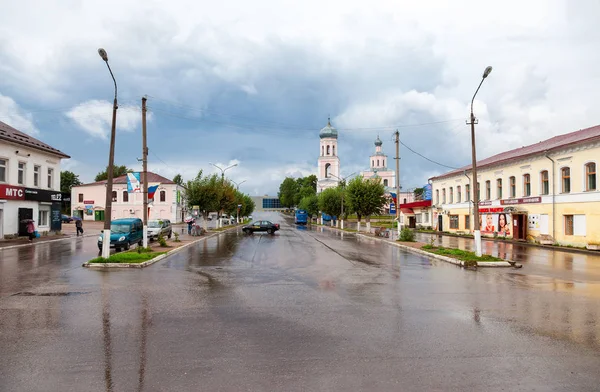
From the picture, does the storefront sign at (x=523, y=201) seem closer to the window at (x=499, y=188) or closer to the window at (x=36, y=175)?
the window at (x=499, y=188)

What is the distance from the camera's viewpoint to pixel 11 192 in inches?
1282

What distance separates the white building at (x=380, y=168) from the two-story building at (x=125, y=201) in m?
67.1

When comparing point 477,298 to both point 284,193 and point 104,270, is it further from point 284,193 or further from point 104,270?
point 284,193

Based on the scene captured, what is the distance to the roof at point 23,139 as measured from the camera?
107 ft

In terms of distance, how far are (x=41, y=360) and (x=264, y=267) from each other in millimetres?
11525

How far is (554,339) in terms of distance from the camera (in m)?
7.48

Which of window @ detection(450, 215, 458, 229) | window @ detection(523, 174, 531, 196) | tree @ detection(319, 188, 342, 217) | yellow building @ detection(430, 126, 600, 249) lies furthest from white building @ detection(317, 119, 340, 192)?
window @ detection(523, 174, 531, 196)

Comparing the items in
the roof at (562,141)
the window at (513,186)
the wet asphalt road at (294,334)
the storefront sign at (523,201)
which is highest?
the roof at (562,141)

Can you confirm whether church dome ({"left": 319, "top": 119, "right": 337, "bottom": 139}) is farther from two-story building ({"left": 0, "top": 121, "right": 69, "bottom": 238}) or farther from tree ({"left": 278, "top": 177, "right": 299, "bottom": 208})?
two-story building ({"left": 0, "top": 121, "right": 69, "bottom": 238})

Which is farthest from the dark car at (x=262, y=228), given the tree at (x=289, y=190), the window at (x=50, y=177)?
the tree at (x=289, y=190)

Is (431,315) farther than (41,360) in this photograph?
Yes

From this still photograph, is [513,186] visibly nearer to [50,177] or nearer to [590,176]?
[590,176]

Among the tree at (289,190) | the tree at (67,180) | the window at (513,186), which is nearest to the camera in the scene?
the window at (513,186)

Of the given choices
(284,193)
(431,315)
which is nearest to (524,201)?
(431,315)
